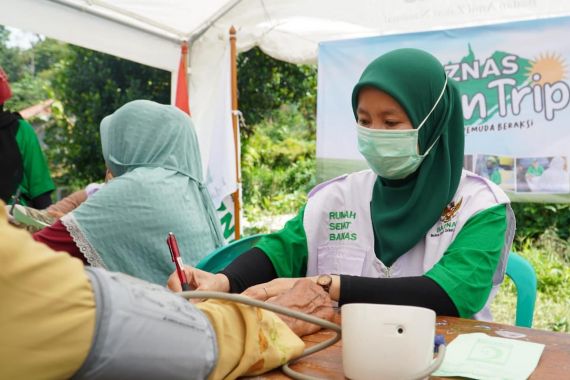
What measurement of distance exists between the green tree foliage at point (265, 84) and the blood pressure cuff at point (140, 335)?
830 centimetres

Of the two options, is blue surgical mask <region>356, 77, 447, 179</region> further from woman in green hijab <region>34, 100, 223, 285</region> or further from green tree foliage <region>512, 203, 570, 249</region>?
green tree foliage <region>512, 203, 570, 249</region>

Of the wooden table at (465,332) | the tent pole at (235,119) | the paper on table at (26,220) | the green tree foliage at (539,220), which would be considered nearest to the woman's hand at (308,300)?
the wooden table at (465,332)

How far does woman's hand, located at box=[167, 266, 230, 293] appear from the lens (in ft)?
4.55

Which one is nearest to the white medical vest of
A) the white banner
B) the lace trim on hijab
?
the lace trim on hijab

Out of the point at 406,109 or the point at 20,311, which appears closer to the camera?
the point at 20,311

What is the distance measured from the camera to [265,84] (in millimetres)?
9141

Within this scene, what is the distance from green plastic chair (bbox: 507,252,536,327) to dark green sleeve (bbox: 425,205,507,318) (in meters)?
0.31

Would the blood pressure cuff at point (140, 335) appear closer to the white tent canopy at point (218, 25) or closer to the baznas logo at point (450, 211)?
the baznas logo at point (450, 211)

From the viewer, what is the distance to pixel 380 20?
12.9 feet

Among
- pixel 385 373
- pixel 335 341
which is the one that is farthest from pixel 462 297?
pixel 385 373

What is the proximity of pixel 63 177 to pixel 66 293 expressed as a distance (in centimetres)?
925

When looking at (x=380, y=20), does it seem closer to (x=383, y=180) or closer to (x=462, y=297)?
(x=383, y=180)

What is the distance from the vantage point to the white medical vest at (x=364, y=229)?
5.28 ft

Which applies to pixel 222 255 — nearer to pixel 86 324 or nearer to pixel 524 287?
pixel 524 287
